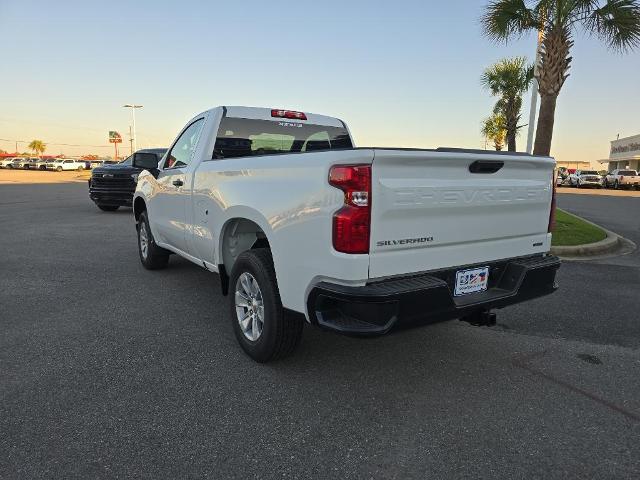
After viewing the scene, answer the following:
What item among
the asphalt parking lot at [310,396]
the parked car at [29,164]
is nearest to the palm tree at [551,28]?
the asphalt parking lot at [310,396]

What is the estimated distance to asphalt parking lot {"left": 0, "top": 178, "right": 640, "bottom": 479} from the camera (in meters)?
2.38

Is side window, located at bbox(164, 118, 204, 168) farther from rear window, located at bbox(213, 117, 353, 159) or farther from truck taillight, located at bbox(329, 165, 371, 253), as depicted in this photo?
truck taillight, located at bbox(329, 165, 371, 253)

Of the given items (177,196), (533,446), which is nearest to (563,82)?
(177,196)

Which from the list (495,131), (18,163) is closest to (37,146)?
(18,163)

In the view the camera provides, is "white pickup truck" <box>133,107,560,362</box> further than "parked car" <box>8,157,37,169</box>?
No

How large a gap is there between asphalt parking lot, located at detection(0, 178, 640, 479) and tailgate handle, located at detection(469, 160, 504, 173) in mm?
1482

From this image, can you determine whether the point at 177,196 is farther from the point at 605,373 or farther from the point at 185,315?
the point at 605,373

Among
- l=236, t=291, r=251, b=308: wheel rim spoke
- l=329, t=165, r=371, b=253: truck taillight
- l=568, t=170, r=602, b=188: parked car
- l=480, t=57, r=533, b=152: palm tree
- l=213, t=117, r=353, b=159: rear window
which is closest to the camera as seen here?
l=329, t=165, r=371, b=253: truck taillight

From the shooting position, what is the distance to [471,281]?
310 cm

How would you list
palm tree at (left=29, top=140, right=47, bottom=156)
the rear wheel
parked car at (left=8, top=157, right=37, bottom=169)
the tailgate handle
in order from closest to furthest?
the tailgate handle
the rear wheel
parked car at (left=8, top=157, right=37, bottom=169)
palm tree at (left=29, top=140, right=47, bottom=156)

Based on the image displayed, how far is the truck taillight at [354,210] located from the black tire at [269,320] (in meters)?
0.82

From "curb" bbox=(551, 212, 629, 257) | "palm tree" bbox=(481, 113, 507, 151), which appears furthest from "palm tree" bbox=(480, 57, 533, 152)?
"curb" bbox=(551, 212, 629, 257)

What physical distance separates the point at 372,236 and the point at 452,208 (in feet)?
2.14

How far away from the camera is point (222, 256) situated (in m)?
4.00
